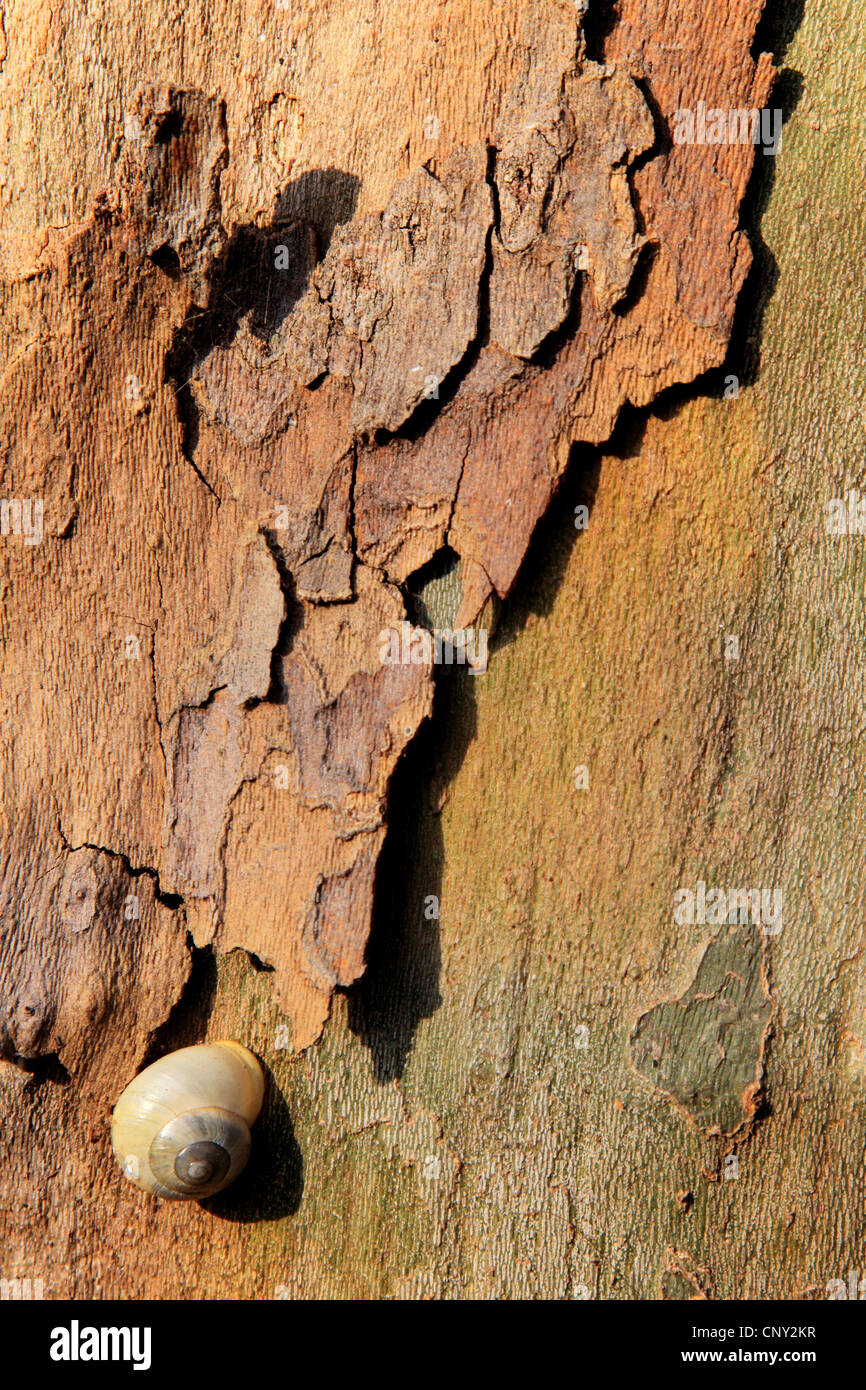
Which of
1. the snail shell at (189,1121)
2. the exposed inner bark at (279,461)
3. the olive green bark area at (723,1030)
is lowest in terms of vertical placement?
the snail shell at (189,1121)

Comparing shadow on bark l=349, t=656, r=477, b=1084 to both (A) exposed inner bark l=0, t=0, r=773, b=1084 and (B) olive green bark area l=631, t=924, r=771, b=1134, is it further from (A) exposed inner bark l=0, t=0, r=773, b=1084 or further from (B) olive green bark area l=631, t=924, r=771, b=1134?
(B) olive green bark area l=631, t=924, r=771, b=1134

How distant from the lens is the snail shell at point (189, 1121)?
4.91 ft

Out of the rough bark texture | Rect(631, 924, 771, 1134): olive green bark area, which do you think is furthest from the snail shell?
Rect(631, 924, 771, 1134): olive green bark area

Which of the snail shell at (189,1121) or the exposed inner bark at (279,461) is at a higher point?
the exposed inner bark at (279,461)

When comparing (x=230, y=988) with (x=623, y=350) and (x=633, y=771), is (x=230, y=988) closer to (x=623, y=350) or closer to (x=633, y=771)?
(x=633, y=771)

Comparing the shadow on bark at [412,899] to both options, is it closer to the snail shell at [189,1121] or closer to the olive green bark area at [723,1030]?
the snail shell at [189,1121]

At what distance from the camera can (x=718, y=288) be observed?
56.2 inches

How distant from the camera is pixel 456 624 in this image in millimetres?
1538

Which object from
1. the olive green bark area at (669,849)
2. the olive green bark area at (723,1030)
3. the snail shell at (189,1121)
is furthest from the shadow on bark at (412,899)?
the olive green bark area at (723,1030)

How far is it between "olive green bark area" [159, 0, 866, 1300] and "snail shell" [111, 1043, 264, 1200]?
0.23m

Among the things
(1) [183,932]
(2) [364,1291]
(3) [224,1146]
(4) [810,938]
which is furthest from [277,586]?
Result: (2) [364,1291]

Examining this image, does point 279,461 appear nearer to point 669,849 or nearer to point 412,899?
point 412,899

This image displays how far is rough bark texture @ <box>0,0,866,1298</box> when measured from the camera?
1454mm

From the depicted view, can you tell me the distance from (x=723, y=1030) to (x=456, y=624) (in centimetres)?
74
